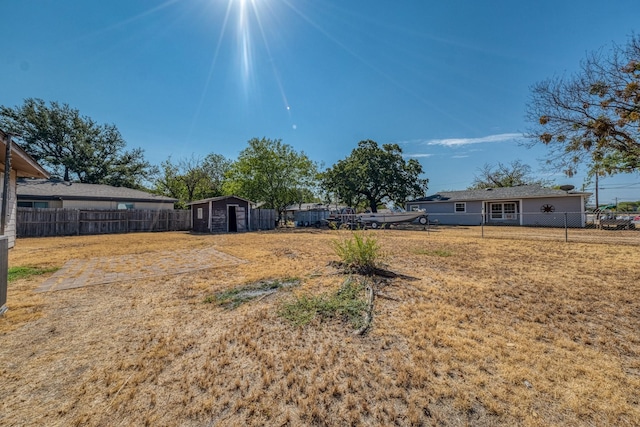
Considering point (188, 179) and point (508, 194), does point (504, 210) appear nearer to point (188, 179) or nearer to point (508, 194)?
point (508, 194)

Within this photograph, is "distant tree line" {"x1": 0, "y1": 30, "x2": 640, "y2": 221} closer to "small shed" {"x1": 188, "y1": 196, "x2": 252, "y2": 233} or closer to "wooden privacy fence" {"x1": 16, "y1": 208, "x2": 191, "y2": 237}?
"small shed" {"x1": 188, "y1": 196, "x2": 252, "y2": 233}

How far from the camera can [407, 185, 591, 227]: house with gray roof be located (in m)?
A: 18.0

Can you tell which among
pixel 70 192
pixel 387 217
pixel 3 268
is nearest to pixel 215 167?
pixel 70 192

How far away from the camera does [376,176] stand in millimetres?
23609

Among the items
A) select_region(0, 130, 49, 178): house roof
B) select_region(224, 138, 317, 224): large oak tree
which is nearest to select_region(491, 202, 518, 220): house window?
select_region(224, 138, 317, 224): large oak tree

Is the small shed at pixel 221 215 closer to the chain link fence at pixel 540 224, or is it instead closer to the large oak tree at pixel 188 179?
the large oak tree at pixel 188 179

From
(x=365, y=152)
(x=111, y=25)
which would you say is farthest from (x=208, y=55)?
(x=365, y=152)

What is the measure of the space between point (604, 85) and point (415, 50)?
7.45 m

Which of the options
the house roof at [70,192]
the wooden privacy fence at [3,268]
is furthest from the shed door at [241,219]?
the wooden privacy fence at [3,268]

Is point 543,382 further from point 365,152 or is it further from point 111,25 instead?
point 365,152

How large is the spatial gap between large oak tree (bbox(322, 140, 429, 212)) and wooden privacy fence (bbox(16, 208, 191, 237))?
14.3 meters

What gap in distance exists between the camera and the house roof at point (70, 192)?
51.3ft

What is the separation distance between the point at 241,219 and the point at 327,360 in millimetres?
16877

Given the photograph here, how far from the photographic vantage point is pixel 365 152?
2423 centimetres
